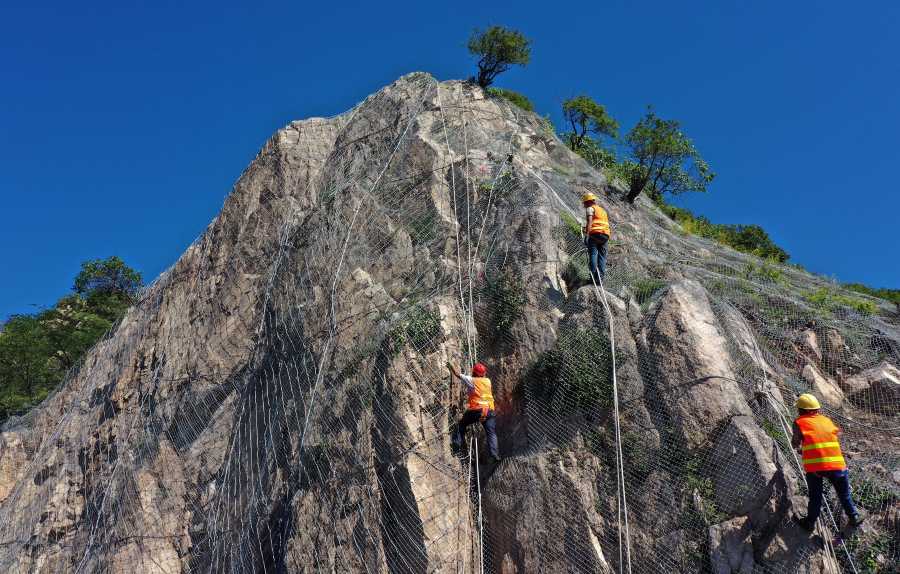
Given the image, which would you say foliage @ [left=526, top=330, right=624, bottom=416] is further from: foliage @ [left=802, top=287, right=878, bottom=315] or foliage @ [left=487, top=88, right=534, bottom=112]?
foliage @ [left=487, top=88, right=534, bottom=112]

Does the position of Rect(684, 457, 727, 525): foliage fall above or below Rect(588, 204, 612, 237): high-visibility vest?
below

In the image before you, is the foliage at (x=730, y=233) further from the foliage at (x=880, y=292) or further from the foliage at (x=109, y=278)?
the foliage at (x=109, y=278)

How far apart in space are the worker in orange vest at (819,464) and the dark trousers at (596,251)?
3.51 meters

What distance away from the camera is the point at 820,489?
6715 mm

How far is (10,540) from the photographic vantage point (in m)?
14.4

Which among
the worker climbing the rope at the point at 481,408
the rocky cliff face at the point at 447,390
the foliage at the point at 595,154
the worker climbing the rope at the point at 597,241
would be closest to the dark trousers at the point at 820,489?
the rocky cliff face at the point at 447,390

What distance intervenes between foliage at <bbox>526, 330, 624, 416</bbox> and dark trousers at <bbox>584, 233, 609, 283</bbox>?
112 centimetres

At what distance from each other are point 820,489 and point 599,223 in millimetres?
4503

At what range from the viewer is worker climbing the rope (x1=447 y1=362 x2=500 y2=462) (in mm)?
8711

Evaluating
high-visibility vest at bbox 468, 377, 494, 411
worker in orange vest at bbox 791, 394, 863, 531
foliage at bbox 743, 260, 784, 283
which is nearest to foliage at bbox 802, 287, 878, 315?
foliage at bbox 743, 260, 784, 283

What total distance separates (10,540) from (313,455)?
8617mm

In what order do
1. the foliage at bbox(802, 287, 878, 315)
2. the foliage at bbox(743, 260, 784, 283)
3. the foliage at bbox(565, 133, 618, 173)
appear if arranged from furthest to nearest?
1. the foliage at bbox(565, 133, 618, 173)
2. the foliage at bbox(743, 260, 784, 283)
3. the foliage at bbox(802, 287, 878, 315)

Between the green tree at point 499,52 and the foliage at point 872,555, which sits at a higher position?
the green tree at point 499,52

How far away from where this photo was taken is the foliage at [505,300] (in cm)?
991
